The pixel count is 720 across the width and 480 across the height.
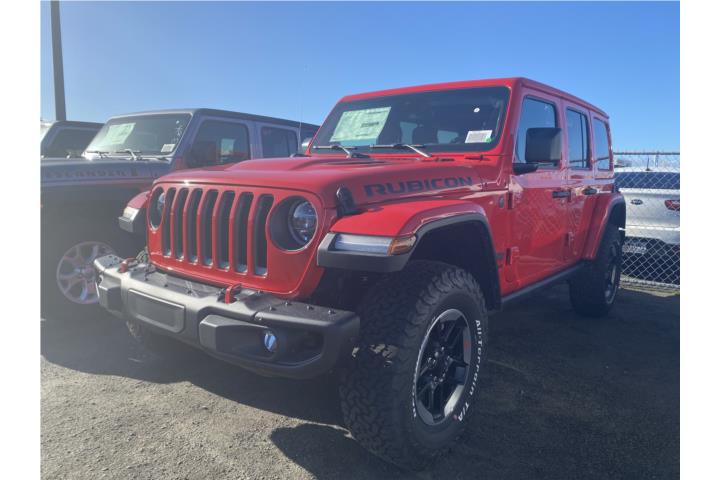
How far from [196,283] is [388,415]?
1174 millimetres

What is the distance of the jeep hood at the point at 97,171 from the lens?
419 centimetres

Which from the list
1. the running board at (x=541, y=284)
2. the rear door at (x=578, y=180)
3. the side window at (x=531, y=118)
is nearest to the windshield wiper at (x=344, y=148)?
the side window at (x=531, y=118)

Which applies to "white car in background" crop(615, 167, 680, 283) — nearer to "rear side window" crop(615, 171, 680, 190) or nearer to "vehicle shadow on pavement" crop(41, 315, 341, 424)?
"rear side window" crop(615, 171, 680, 190)

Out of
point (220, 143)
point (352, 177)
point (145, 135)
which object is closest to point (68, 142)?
point (145, 135)

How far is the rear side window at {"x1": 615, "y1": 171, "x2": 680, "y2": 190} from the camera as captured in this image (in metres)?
6.81

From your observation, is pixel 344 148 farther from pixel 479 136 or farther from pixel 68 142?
pixel 68 142

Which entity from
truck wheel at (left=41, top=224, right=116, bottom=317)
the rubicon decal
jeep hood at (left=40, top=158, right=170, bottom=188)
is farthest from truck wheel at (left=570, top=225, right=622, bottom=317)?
truck wheel at (left=41, top=224, right=116, bottom=317)

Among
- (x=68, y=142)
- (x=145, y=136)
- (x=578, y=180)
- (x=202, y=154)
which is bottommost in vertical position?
(x=578, y=180)

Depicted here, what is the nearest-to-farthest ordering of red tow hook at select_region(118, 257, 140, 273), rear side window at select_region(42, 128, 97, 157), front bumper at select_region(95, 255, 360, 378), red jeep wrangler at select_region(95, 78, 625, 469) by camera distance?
1. front bumper at select_region(95, 255, 360, 378)
2. red jeep wrangler at select_region(95, 78, 625, 469)
3. red tow hook at select_region(118, 257, 140, 273)
4. rear side window at select_region(42, 128, 97, 157)

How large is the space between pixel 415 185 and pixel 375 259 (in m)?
0.76

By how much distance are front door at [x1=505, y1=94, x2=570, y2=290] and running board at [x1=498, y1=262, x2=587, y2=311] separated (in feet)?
0.13

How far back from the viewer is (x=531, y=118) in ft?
11.8

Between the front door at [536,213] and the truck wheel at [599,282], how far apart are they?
76cm

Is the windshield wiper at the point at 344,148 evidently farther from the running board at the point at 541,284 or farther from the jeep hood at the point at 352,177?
the running board at the point at 541,284
